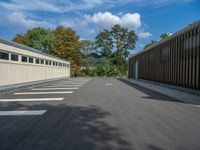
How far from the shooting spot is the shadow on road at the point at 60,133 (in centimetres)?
390

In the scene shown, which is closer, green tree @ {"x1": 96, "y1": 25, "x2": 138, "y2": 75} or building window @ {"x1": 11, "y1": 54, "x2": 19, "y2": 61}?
building window @ {"x1": 11, "y1": 54, "x2": 19, "y2": 61}

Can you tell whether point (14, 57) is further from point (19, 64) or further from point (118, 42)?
point (118, 42)

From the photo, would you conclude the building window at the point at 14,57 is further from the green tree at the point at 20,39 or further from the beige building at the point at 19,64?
the green tree at the point at 20,39

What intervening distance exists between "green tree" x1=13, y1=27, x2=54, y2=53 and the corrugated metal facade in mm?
35665

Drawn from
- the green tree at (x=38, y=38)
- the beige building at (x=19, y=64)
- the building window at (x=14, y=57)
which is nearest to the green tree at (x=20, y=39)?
the green tree at (x=38, y=38)

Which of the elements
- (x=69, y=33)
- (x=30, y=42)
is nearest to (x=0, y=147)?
(x=69, y=33)

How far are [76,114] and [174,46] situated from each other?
35.2 ft

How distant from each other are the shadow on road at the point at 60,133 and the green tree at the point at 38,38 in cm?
4701

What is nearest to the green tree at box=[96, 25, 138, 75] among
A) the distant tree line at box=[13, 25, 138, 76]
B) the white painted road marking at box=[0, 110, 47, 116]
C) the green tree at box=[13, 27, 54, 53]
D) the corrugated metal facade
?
the distant tree line at box=[13, 25, 138, 76]

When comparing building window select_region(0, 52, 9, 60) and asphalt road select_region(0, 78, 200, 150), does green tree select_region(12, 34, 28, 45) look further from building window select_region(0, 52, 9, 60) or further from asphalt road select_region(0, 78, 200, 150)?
asphalt road select_region(0, 78, 200, 150)

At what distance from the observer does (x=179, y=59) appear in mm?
14039

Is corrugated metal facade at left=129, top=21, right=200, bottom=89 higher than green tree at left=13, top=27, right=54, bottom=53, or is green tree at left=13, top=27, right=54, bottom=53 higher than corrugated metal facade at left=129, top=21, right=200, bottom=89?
green tree at left=13, top=27, right=54, bottom=53

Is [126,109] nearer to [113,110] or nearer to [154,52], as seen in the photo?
[113,110]

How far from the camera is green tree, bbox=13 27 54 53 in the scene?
171 feet
